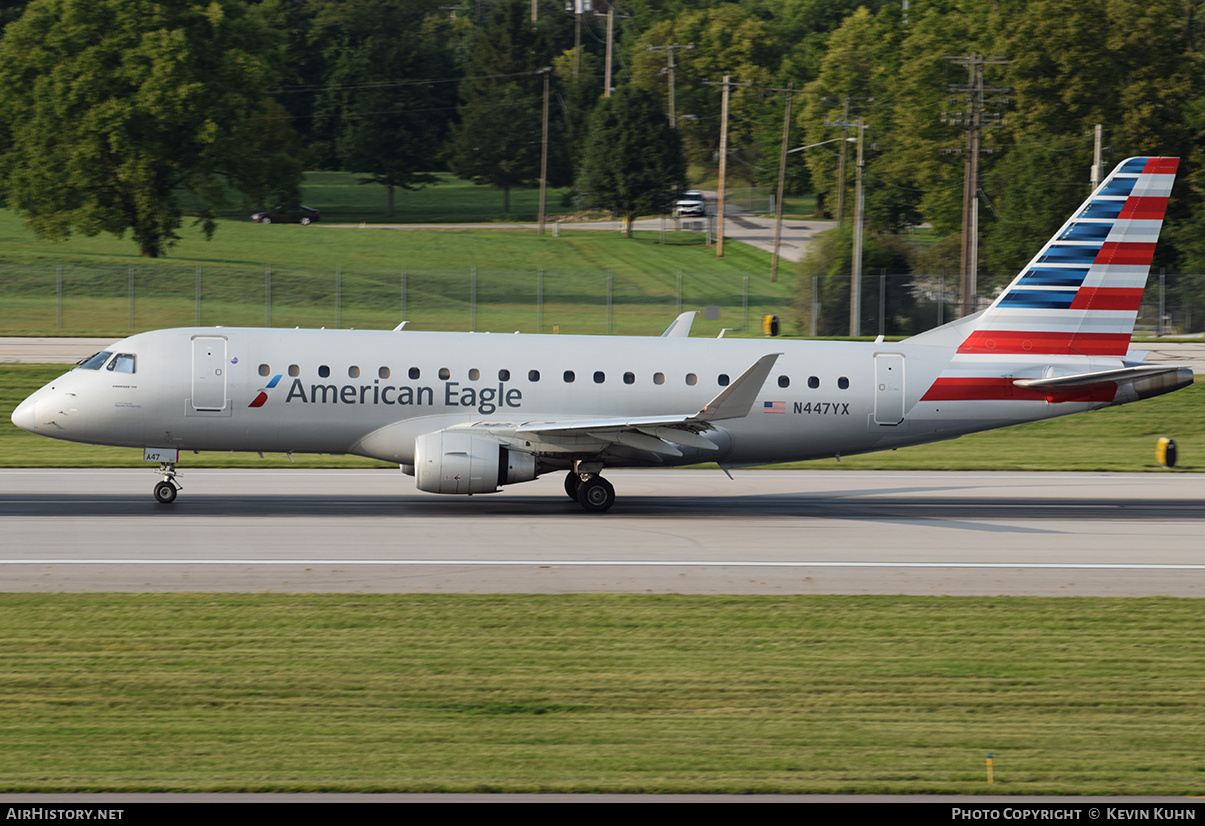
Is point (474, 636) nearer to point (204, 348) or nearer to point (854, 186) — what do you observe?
point (204, 348)

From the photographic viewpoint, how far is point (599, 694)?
42.1ft

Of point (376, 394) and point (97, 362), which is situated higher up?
point (97, 362)

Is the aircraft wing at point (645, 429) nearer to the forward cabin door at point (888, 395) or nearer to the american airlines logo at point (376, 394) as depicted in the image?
the american airlines logo at point (376, 394)

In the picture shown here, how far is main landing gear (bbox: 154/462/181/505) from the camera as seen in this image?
24.8 metres

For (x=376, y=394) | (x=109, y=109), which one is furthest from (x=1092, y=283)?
(x=109, y=109)

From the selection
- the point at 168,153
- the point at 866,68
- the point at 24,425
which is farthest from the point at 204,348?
the point at 866,68

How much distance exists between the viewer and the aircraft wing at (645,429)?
76.4ft

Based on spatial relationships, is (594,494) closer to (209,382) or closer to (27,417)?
(209,382)

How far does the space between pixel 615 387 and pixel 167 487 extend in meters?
8.83

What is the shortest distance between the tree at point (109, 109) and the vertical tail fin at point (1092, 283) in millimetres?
58759

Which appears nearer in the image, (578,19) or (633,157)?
(633,157)

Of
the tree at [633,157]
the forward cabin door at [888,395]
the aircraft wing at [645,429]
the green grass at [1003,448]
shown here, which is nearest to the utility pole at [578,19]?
the tree at [633,157]

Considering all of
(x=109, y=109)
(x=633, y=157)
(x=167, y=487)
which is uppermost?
(x=633, y=157)

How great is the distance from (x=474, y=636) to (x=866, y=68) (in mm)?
115115
